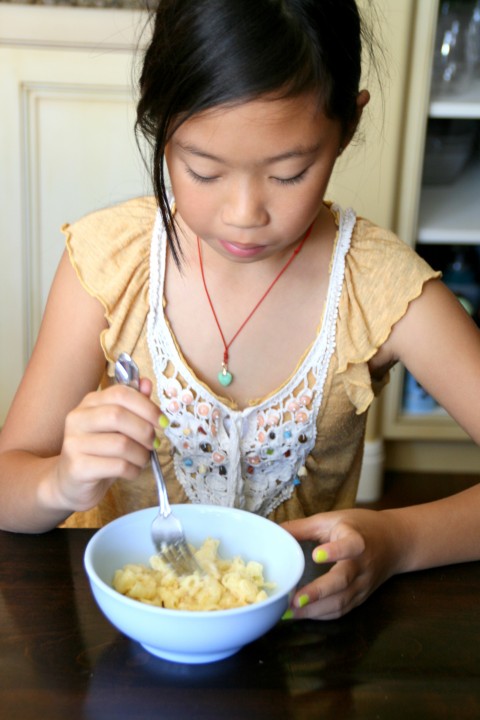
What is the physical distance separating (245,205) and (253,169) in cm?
3

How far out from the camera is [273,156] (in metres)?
0.79

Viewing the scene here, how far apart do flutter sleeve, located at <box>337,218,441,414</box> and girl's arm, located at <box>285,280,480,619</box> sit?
2cm

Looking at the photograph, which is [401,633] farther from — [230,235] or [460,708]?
[230,235]

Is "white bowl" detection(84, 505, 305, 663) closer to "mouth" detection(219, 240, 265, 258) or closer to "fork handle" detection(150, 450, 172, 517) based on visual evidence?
"fork handle" detection(150, 450, 172, 517)

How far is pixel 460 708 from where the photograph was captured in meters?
0.62

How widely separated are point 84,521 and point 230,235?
509mm

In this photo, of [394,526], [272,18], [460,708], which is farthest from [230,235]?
[460,708]

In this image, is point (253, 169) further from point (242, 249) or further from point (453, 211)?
point (453, 211)

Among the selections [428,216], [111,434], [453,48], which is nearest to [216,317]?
[111,434]

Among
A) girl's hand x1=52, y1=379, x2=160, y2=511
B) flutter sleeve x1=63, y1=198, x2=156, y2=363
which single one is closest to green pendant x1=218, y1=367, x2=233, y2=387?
flutter sleeve x1=63, y1=198, x2=156, y2=363

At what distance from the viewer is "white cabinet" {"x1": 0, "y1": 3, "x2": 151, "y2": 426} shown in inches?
76.0

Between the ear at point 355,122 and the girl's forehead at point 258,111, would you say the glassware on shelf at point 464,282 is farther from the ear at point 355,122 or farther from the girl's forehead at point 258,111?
the girl's forehead at point 258,111

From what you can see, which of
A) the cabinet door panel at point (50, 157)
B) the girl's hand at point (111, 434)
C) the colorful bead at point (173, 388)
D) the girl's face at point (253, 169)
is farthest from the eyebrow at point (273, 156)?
the cabinet door panel at point (50, 157)

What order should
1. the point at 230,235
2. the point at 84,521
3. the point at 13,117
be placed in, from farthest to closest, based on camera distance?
1. the point at 13,117
2. the point at 84,521
3. the point at 230,235
